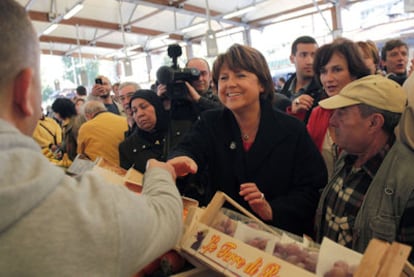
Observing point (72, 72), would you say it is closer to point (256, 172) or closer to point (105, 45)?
point (105, 45)

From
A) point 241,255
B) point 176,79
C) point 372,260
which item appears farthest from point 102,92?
point 372,260

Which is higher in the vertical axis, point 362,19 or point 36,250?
point 362,19

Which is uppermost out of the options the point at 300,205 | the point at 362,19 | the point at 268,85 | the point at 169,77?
the point at 362,19

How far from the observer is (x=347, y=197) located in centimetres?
129

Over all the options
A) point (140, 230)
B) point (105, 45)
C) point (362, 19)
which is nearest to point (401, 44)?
point (140, 230)

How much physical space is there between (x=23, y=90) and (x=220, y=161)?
1.01m

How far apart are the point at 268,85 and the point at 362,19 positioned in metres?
7.29

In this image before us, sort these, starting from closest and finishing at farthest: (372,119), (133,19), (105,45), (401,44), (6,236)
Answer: (6,236) < (372,119) < (401,44) < (133,19) < (105,45)

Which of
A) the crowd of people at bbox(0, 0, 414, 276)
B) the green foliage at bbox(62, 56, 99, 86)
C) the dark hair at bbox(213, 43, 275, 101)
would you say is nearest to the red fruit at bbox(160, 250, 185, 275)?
the crowd of people at bbox(0, 0, 414, 276)

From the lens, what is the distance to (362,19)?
7.71 m

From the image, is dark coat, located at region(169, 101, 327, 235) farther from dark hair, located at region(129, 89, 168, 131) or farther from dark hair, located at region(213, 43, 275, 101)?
dark hair, located at region(129, 89, 168, 131)

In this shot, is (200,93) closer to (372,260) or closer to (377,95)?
(377,95)

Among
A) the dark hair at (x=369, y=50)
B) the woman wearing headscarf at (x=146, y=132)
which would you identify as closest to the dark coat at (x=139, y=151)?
the woman wearing headscarf at (x=146, y=132)

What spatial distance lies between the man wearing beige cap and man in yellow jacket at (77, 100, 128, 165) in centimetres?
174
